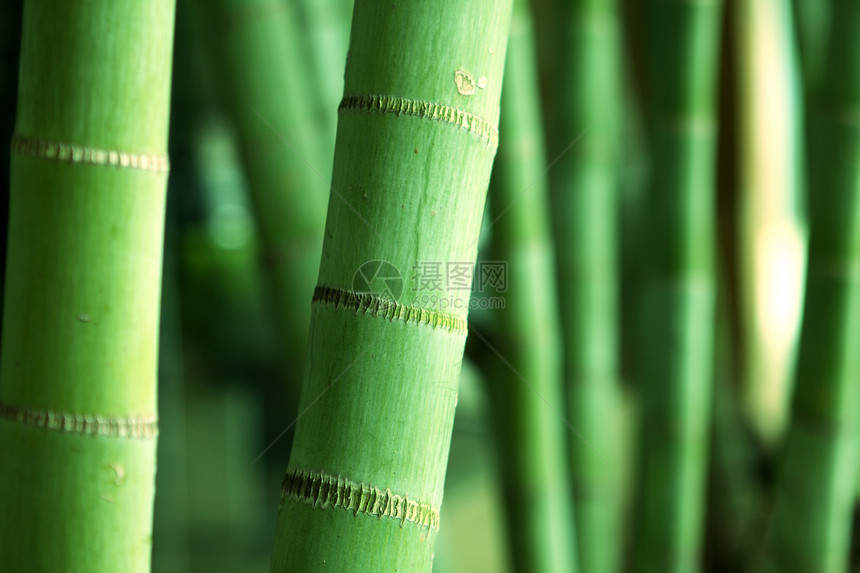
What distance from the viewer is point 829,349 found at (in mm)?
522

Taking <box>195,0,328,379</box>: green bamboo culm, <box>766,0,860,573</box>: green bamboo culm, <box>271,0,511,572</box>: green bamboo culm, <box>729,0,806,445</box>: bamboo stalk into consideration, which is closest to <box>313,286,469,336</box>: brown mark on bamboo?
<box>271,0,511,572</box>: green bamboo culm

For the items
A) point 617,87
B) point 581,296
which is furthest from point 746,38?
point 581,296

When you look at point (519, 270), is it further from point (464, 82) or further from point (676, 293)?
point (464, 82)

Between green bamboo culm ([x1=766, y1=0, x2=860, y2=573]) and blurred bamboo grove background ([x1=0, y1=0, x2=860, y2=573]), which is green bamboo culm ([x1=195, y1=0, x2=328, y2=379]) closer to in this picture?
blurred bamboo grove background ([x1=0, y1=0, x2=860, y2=573])

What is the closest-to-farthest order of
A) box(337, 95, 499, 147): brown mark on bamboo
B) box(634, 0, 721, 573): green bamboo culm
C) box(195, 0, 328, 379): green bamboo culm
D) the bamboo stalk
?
1. box(337, 95, 499, 147): brown mark on bamboo
2. box(195, 0, 328, 379): green bamboo culm
3. box(634, 0, 721, 573): green bamboo culm
4. the bamboo stalk

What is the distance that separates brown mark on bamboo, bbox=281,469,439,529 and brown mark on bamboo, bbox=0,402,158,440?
0.21ft

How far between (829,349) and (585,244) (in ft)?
0.65

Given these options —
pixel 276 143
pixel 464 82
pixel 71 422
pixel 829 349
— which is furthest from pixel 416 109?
pixel 829 349

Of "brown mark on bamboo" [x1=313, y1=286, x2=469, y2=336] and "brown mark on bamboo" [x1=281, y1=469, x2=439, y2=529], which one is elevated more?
"brown mark on bamboo" [x1=313, y1=286, x2=469, y2=336]

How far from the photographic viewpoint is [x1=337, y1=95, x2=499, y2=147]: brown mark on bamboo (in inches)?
7.7

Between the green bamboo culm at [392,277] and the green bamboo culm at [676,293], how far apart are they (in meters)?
0.40

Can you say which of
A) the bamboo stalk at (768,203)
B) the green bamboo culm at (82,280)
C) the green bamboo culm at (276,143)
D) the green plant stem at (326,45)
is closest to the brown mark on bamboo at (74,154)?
the green bamboo culm at (82,280)

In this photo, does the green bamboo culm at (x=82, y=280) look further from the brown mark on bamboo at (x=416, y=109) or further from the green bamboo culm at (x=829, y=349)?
the green bamboo culm at (x=829, y=349)

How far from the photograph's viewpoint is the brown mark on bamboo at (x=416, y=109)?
0.64 feet
